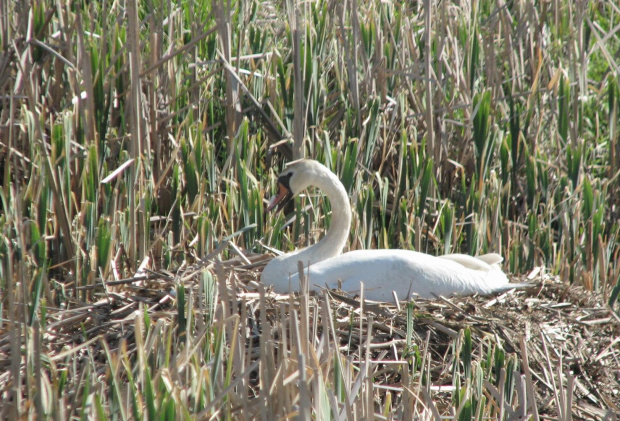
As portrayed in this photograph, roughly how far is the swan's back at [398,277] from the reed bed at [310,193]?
0.36 ft

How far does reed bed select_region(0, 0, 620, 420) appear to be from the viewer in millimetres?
3420

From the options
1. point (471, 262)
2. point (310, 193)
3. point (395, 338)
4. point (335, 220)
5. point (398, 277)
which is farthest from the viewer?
point (310, 193)

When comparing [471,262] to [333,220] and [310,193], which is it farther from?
[310,193]

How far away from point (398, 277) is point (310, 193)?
1.30m

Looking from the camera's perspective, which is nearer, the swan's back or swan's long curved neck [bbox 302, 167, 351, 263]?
the swan's back

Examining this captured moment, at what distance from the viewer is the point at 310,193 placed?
500cm

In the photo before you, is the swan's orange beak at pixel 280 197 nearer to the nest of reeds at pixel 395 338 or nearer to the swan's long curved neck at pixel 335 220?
the swan's long curved neck at pixel 335 220

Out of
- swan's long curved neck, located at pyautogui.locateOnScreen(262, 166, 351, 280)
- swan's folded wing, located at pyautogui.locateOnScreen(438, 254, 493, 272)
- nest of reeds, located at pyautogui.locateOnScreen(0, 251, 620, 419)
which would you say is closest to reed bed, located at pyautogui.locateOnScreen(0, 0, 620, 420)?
nest of reeds, located at pyautogui.locateOnScreen(0, 251, 620, 419)

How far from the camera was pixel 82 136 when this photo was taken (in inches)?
180

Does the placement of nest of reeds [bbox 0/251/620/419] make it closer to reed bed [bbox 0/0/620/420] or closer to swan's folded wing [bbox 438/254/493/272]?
reed bed [bbox 0/0/620/420]

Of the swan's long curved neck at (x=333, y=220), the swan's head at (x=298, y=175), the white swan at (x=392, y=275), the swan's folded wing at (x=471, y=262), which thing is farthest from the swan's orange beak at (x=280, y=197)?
the swan's folded wing at (x=471, y=262)

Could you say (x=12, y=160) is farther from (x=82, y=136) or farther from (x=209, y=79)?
(x=209, y=79)

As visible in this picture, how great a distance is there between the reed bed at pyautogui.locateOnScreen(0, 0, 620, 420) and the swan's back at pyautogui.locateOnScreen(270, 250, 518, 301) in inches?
4.3

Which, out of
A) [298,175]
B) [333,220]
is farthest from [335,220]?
[298,175]
